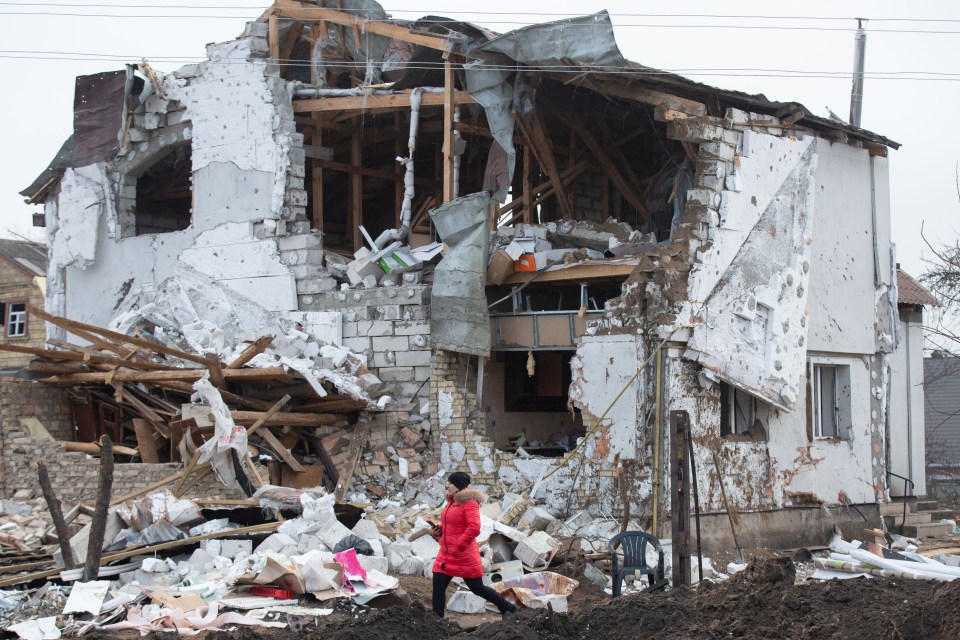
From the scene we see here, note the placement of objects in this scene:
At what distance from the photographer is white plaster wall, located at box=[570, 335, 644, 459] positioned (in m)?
13.7

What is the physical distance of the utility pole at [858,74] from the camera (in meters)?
22.4

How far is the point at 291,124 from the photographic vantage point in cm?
1659

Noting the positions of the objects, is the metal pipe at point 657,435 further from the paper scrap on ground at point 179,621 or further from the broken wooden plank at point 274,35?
the broken wooden plank at point 274,35

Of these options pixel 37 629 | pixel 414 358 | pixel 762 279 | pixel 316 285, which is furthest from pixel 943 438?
pixel 37 629

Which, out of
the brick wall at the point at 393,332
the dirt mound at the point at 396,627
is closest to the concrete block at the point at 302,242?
the brick wall at the point at 393,332

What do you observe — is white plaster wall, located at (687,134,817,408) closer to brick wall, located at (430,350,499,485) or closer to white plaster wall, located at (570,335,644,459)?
white plaster wall, located at (570,335,644,459)

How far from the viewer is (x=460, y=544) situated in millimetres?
9375

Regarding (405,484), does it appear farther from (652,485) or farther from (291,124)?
(291,124)

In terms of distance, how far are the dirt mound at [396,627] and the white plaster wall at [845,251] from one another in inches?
337

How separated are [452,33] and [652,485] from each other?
6.38 m

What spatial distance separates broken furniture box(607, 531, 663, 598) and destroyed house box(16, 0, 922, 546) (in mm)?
1676

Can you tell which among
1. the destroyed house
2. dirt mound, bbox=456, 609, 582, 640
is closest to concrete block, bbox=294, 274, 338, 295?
the destroyed house

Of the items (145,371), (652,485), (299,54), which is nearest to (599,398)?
(652,485)

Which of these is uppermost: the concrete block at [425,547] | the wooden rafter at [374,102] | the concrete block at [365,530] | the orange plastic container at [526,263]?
the wooden rafter at [374,102]
